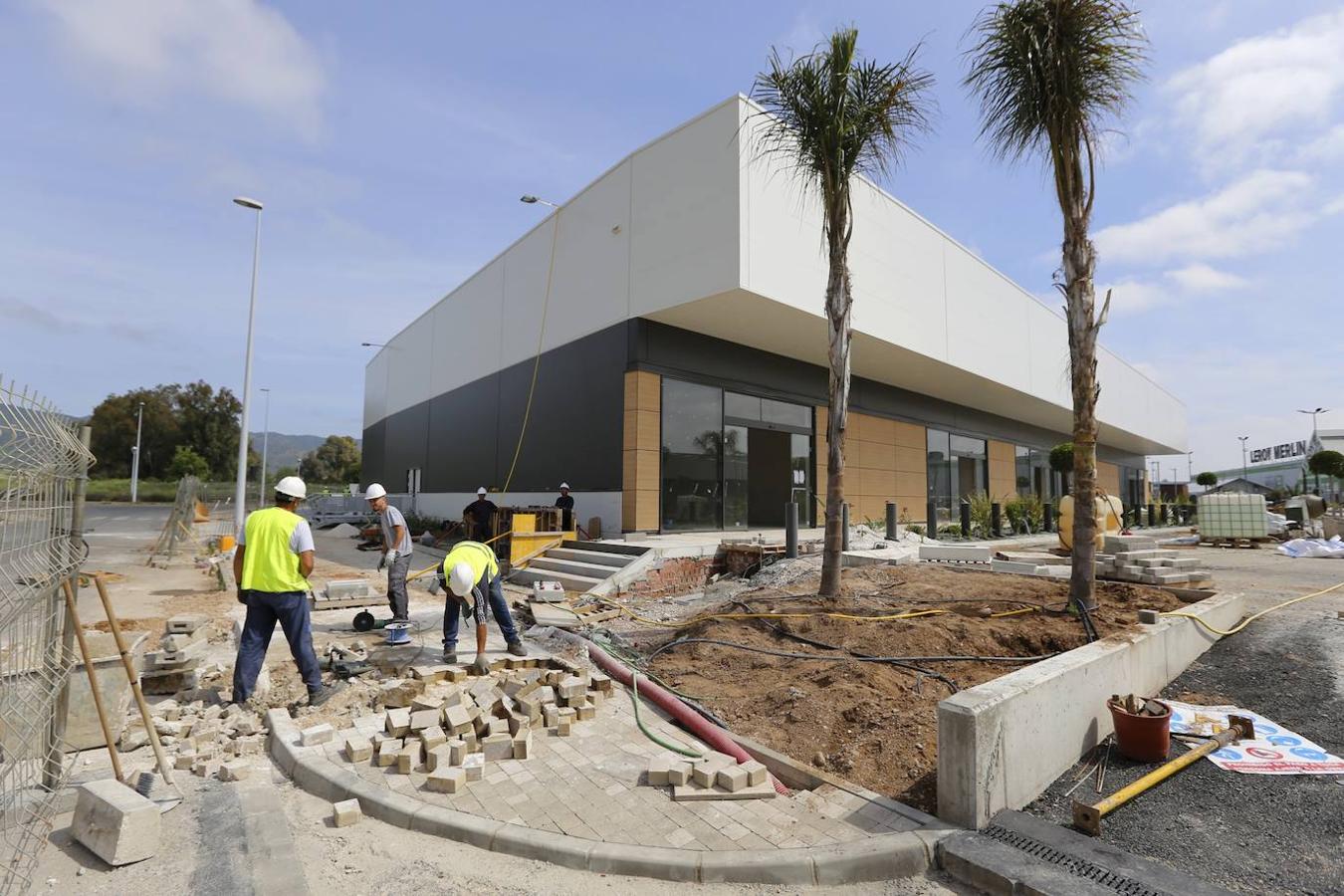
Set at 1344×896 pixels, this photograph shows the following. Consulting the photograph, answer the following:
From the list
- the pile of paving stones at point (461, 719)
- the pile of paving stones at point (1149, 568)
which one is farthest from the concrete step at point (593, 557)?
the pile of paving stones at point (1149, 568)

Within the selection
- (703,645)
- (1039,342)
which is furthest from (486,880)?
(1039,342)

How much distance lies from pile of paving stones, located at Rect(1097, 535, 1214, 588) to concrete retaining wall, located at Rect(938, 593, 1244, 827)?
330cm

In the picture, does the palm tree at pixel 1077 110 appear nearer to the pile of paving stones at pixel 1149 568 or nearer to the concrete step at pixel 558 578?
the pile of paving stones at pixel 1149 568

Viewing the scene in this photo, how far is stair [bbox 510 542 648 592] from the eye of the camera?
38.2 feet

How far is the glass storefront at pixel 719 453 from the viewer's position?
15859 mm

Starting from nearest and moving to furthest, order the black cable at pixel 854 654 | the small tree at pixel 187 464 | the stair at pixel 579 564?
the black cable at pixel 854 654, the stair at pixel 579 564, the small tree at pixel 187 464

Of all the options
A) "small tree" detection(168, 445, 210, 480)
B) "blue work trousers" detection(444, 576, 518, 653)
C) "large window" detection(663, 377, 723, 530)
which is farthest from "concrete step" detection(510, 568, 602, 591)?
"small tree" detection(168, 445, 210, 480)

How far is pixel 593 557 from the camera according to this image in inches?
504

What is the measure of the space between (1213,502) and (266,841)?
23036 millimetres

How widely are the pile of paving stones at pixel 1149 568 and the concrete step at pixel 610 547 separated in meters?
7.13

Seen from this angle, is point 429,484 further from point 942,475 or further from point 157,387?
point 157,387

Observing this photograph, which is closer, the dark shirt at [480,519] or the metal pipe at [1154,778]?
the metal pipe at [1154,778]

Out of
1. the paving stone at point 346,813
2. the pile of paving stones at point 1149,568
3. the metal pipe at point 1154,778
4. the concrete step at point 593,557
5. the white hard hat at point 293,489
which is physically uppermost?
the white hard hat at point 293,489

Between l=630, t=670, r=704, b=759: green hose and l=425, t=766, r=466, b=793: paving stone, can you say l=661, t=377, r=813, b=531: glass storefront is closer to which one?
l=630, t=670, r=704, b=759: green hose
